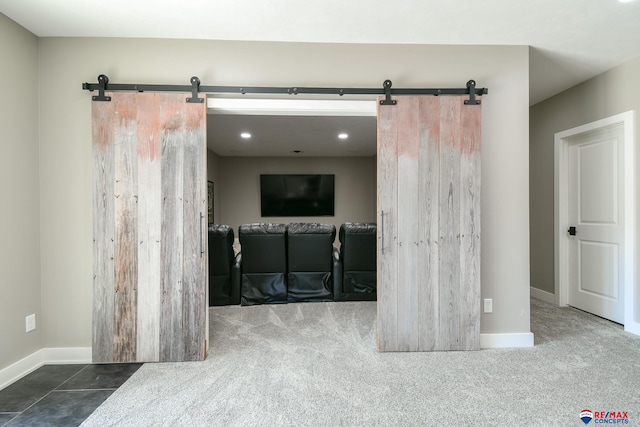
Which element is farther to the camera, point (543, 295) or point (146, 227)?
point (543, 295)

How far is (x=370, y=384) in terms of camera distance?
2107 mm

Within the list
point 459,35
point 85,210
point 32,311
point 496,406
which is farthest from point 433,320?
point 32,311

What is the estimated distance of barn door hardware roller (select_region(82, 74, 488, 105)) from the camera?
245 cm

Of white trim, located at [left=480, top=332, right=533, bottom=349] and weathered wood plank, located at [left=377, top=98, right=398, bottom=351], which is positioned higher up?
weathered wood plank, located at [left=377, top=98, right=398, bottom=351]

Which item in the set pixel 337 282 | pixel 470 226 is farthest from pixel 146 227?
pixel 470 226

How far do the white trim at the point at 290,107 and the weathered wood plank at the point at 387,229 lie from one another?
0.60 feet

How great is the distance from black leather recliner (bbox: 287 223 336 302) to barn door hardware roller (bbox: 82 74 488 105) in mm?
1887

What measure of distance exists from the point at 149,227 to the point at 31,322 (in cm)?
111

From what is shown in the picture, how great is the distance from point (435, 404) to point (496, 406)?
1.15 feet

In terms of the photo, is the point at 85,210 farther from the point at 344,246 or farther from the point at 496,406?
the point at 496,406

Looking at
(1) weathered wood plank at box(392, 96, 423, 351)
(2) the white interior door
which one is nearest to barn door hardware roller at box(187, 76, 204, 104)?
(1) weathered wood plank at box(392, 96, 423, 351)

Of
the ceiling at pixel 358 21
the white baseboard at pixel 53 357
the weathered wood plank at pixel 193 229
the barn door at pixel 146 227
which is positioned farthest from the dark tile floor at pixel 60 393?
the ceiling at pixel 358 21

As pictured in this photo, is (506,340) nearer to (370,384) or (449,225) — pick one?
(449,225)

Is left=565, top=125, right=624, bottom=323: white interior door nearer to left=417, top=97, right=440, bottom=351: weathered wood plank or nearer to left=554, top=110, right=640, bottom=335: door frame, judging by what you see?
left=554, top=110, right=640, bottom=335: door frame
